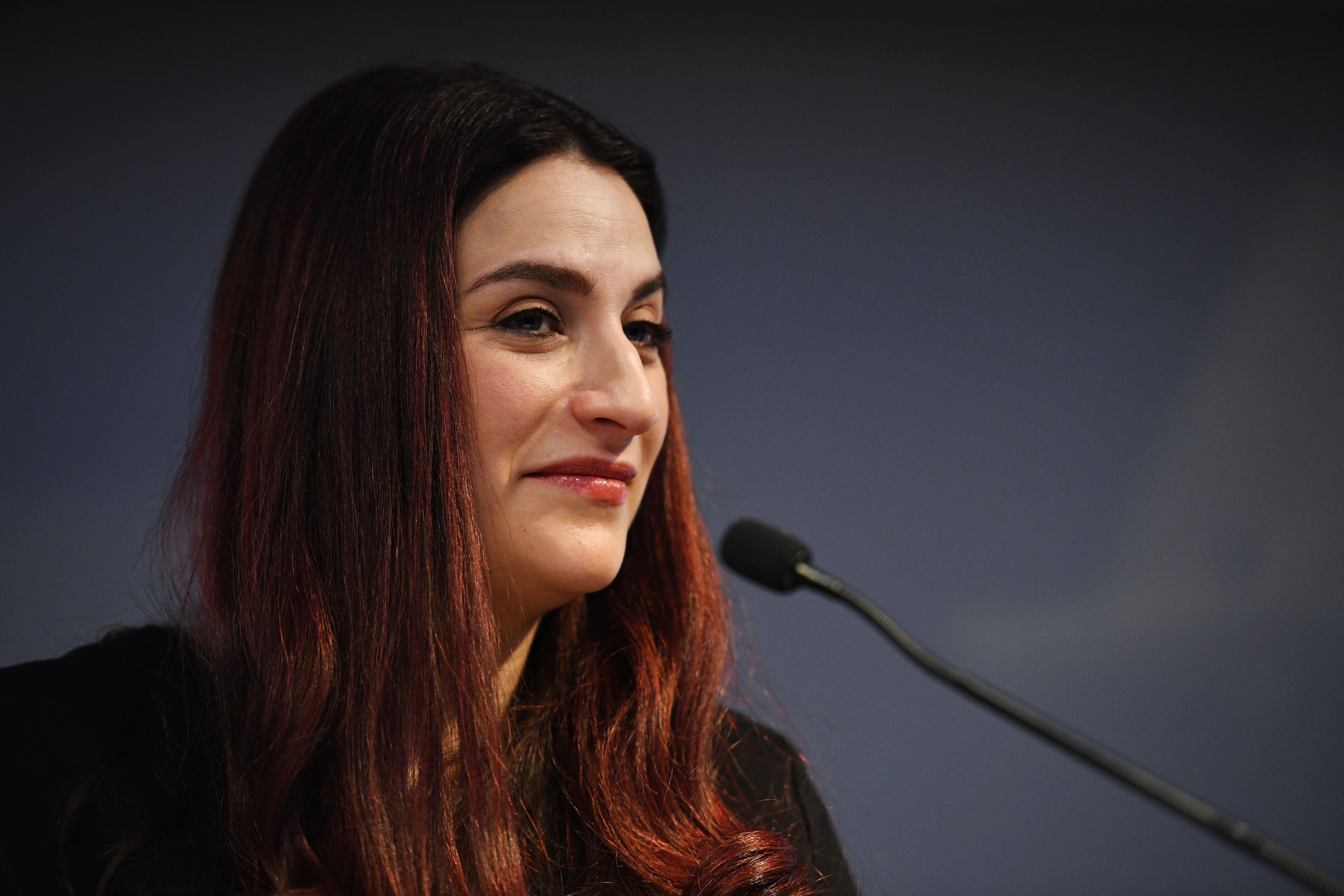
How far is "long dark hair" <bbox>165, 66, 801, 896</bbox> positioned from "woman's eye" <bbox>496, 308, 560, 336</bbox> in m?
0.06

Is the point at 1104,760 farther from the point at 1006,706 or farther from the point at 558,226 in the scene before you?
the point at 558,226

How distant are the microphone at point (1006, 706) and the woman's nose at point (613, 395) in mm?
139

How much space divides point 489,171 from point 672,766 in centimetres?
64

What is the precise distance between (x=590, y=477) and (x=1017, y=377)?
1.10m

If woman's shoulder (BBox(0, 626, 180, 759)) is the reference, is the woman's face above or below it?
above

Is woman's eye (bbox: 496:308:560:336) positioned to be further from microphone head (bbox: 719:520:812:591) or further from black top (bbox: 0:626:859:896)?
black top (bbox: 0:626:859:896)

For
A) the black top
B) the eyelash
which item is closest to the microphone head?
the eyelash

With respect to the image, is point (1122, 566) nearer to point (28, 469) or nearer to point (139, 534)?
point (139, 534)

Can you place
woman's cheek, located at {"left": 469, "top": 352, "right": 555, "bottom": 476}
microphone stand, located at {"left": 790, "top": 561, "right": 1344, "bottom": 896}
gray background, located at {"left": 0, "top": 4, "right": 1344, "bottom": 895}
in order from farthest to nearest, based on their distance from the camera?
1. gray background, located at {"left": 0, "top": 4, "right": 1344, "bottom": 895}
2. woman's cheek, located at {"left": 469, "top": 352, "right": 555, "bottom": 476}
3. microphone stand, located at {"left": 790, "top": 561, "right": 1344, "bottom": 896}

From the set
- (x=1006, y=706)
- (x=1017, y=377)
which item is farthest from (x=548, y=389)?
(x=1017, y=377)

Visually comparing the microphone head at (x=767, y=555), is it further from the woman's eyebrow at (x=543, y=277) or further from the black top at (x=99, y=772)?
the black top at (x=99, y=772)

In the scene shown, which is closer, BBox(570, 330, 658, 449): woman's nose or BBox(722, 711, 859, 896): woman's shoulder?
BBox(570, 330, 658, 449): woman's nose

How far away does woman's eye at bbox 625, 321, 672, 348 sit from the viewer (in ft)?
3.59

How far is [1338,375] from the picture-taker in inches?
72.8
